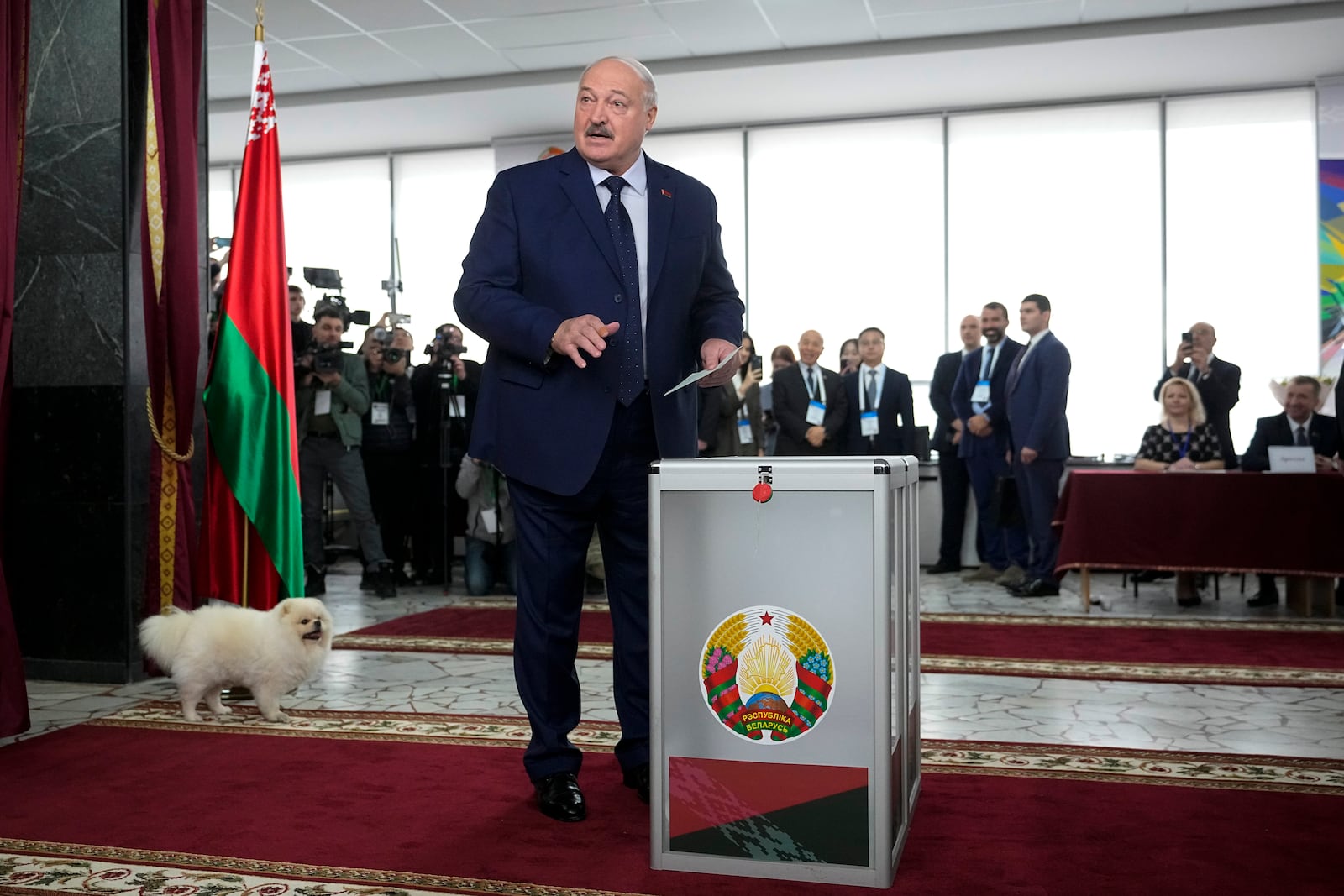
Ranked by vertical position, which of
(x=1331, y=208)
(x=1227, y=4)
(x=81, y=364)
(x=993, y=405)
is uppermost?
(x=1227, y=4)

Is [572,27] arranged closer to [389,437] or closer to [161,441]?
[389,437]

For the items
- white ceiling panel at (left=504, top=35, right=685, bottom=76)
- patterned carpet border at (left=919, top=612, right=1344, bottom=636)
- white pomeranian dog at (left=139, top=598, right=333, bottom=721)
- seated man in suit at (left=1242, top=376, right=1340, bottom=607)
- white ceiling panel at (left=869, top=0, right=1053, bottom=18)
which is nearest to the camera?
white pomeranian dog at (left=139, top=598, right=333, bottom=721)

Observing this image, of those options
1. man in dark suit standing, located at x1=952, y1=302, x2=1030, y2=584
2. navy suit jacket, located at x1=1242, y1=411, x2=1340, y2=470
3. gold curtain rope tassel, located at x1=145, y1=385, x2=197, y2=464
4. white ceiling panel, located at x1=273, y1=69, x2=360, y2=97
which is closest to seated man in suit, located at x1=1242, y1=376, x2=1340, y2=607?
navy suit jacket, located at x1=1242, y1=411, x2=1340, y2=470

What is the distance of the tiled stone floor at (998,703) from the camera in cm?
302

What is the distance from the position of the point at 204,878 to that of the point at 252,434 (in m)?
1.95

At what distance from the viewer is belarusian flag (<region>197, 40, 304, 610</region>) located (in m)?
3.69

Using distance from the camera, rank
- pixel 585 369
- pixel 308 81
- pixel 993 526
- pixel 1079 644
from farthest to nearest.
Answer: pixel 308 81
pixel 993 526
pixel 1079 644
pixel 585 369

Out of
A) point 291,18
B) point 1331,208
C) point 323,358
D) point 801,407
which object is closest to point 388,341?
point 323,358

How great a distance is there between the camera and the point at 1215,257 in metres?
8.48

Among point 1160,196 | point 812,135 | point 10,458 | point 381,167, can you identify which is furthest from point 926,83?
point 10,458

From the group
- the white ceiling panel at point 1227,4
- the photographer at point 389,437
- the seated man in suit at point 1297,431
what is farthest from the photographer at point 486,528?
the white ceiling panel at point 1227,4

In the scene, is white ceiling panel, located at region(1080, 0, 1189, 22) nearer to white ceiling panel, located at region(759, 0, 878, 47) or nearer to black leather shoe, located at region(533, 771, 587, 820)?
white ceiling panel, located at region(759, 0, 878, 47)

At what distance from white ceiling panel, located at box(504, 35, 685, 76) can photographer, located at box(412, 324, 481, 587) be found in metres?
2.29

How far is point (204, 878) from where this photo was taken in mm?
1984
